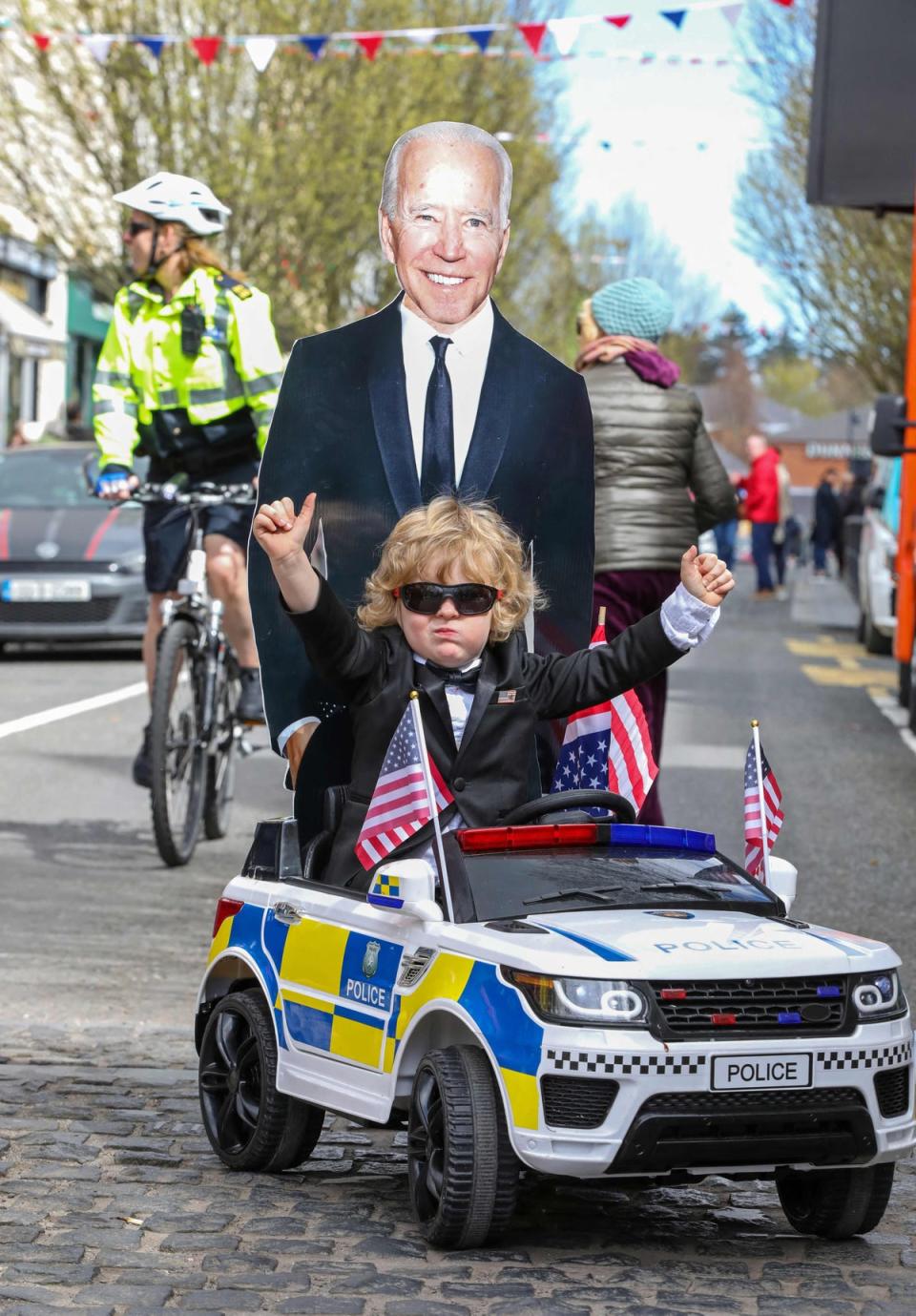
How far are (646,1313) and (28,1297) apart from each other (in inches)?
38.2

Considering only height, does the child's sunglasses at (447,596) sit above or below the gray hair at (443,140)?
below

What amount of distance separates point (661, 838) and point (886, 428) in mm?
6990

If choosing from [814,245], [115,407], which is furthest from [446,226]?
[814,245]

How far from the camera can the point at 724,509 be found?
8.22m

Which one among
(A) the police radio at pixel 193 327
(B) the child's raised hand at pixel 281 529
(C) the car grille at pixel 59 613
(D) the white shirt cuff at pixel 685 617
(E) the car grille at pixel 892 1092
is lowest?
(C) the car grille at pixel 59 613

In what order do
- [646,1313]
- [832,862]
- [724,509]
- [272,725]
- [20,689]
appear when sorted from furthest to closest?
1. [20,689]
2. [832,862]
3. [724,509]
4. [272,725]
5. [646,1313]

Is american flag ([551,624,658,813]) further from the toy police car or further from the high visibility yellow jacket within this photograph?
the high visibility yellow jacket

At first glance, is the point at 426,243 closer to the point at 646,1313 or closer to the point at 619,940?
the point at 619,940

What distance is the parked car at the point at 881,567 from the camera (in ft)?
68.0

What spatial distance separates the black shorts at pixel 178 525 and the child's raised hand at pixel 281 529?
392cm

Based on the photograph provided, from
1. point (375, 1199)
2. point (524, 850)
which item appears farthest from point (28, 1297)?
point (524, 850)

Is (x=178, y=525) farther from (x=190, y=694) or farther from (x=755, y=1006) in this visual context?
(x=755, y=1006)

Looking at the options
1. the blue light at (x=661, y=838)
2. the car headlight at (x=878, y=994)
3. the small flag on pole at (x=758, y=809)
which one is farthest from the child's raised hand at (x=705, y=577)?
the car headlight at (x=878, y=994)

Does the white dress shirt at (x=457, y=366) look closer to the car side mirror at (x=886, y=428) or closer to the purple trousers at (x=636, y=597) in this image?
the purple trousers at (x=636, y=597)
